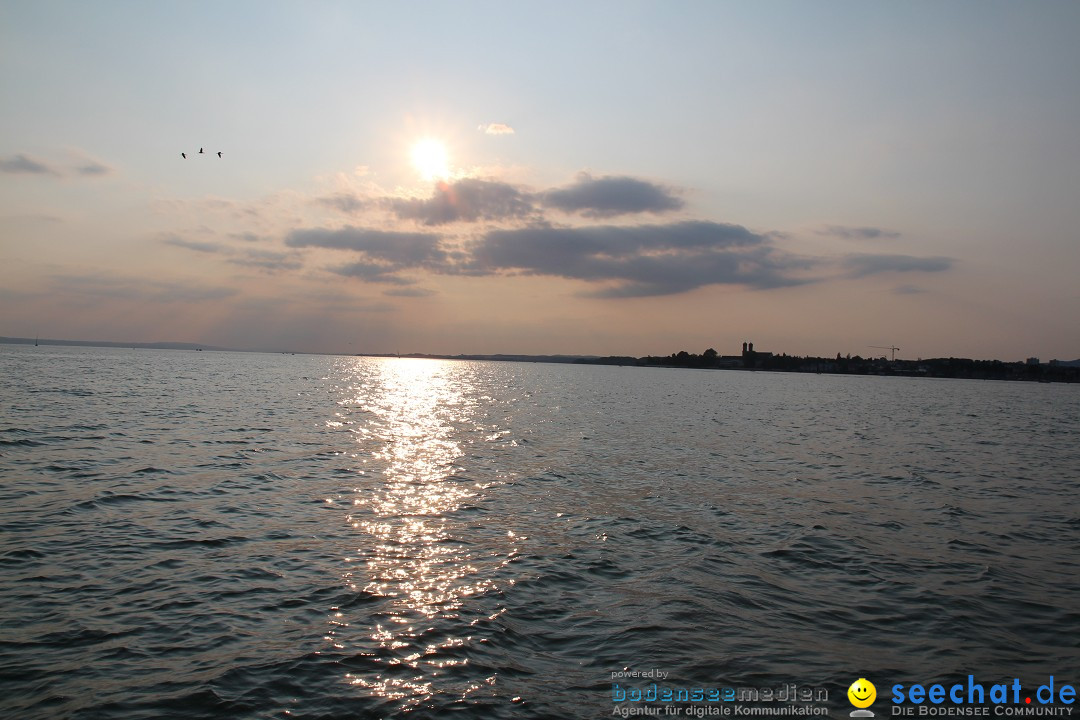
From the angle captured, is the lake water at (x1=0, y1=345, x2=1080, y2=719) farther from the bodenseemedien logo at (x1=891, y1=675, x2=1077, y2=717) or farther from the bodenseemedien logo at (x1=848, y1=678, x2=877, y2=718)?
the bodenseemedien logo at (x1=891, y1=675, x2=1077, y2=717)

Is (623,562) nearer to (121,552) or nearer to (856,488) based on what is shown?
(121,552)

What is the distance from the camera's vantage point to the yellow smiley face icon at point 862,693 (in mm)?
10758

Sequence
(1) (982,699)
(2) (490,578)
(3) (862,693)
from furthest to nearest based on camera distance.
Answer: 1. (2) (490,578)
2. (3) (862,693)
3. (1) (982,699)

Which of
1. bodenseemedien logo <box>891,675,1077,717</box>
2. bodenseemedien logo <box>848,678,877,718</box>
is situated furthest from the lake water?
bodenseemedien logo <box>891,675,1077,717</box>

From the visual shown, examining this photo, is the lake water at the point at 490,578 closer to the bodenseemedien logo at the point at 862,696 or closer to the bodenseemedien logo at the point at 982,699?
the bodenseemedien logo at the point at 862,696

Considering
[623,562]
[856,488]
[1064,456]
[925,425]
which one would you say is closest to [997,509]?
[856,488]

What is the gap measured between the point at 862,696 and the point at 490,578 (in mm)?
8514

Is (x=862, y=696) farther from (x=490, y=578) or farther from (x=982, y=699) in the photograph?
(x=490, y=578)

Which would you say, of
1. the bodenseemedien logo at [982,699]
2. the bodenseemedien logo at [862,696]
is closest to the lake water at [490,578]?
the bodenseemedien logo at [862,696]

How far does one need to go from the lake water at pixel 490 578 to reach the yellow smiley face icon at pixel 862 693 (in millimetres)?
229

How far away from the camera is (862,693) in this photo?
36.3ft

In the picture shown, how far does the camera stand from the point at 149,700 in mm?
9992

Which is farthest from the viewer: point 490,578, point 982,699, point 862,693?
point 490,578

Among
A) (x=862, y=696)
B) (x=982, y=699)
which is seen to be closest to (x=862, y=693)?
(x=862, y=696)
